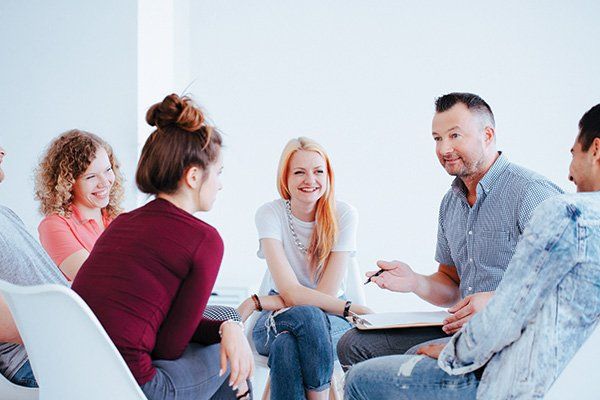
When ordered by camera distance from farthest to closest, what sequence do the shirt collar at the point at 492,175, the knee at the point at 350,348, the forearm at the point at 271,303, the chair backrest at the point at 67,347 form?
1. the forearm at the point at 271,303
2. the shirt collar at the point at 492,175
3. the knee at the point at 350,348
4. the chair backrest at the point at 67,347

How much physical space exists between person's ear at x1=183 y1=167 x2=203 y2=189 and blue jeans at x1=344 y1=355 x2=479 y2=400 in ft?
1.94

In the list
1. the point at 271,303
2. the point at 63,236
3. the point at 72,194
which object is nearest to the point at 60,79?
the point at 72,194

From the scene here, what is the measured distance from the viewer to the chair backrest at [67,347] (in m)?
1.24

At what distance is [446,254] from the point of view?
8.13ft

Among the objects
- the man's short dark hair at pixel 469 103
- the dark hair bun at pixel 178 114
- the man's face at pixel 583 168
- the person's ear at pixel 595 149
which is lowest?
the man's face at pixel 583 168

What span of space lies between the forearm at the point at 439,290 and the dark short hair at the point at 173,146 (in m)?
1.03

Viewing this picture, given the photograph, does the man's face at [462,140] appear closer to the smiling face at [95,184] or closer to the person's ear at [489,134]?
the person's ear at [489,134]

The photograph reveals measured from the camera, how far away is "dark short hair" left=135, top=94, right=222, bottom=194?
5.28 feet

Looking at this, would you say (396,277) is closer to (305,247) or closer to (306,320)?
(306,320)

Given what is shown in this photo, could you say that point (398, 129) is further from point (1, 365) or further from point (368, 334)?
point (1, 365)

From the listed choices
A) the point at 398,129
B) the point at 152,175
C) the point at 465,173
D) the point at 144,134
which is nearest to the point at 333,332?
the point at 465,173

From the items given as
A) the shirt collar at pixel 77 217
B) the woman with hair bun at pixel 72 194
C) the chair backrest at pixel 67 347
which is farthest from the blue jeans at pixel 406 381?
the shirt collar at pixel 77 217

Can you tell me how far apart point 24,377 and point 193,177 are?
73cm

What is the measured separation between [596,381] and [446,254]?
117cm
